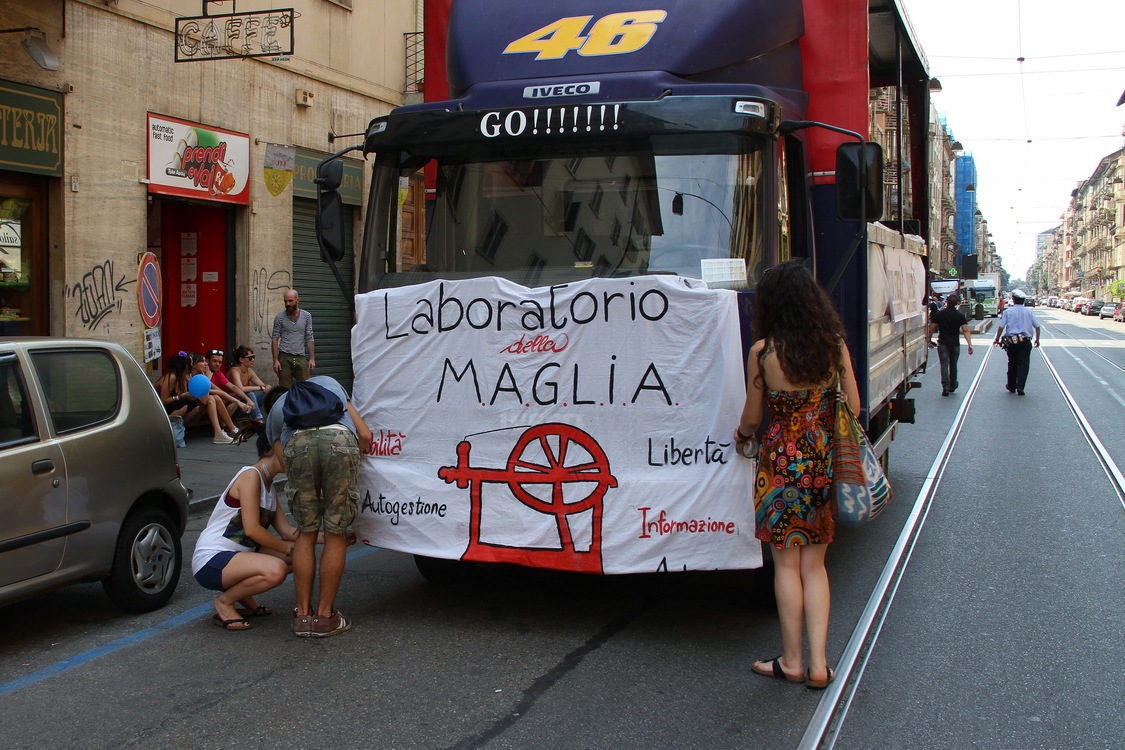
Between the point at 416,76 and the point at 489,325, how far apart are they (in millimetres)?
13132

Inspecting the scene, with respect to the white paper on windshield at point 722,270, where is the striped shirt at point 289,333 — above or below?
below

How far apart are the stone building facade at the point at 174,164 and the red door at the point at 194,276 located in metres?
0.02

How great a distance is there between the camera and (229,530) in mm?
5215

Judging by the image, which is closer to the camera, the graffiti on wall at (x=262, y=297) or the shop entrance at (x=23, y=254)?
the shop entrance at (x=23, y=254)

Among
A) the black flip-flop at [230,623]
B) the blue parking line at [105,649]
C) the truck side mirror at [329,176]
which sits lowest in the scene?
the blue parking line at [105,649]

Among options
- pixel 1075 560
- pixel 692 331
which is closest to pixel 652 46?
pixel 692 331

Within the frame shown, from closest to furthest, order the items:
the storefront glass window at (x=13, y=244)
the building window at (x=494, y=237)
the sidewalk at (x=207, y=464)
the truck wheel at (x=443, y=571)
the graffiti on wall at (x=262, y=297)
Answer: the building window at (x=494, y=237)
the truck wheel at (x=443, y=571)
the sidewalk at (x=207, y=464)
the storefront glass window at (x=13, y=244)
the graffiti on wall at (x=262, y=297)

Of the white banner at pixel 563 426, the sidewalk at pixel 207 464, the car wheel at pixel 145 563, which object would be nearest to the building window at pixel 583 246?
the white banner at pixel 563 426

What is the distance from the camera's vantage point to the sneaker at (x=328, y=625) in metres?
4.91

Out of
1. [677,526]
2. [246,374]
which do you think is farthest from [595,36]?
[246,374]

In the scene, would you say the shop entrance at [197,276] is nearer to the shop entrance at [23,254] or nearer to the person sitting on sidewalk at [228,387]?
the person sitting on sidewalk at [228,387]

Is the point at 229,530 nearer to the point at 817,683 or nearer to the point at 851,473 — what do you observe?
the point at 817,683

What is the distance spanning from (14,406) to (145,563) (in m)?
1.13

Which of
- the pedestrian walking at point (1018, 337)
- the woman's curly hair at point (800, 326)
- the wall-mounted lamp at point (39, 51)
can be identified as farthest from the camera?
the pedestrian walking at point (1018, 337)
